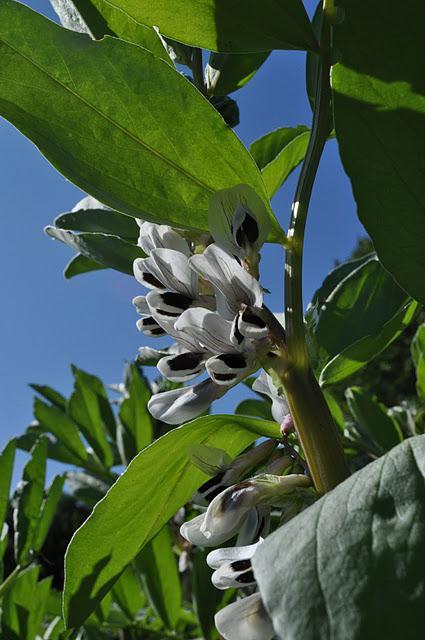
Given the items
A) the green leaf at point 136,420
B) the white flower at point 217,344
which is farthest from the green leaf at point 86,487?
the white flower at point 217,344

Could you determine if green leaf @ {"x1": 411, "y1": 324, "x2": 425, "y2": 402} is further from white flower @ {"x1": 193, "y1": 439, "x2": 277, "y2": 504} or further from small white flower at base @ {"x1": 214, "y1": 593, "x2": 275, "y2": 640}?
small white flower at base @ {"x1": 214, "y1": 593, "x2": 275, "y2": 640}

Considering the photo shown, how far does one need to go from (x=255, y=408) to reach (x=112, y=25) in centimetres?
65

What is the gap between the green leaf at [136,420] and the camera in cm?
133

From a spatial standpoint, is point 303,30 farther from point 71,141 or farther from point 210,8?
point 71,141

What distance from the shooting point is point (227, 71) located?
849 mm

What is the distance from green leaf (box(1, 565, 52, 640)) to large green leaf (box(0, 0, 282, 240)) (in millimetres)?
725

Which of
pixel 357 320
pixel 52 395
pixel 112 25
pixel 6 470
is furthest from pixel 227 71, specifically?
pixel 52 395

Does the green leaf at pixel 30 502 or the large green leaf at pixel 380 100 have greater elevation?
the large green leaf at pixel 380 100

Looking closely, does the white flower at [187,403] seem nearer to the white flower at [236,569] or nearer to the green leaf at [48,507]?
the white flower at [236,569]

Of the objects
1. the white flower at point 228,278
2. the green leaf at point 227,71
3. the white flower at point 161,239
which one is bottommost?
the white flower at point 228,278

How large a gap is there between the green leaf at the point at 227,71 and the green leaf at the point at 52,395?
0.97 metres

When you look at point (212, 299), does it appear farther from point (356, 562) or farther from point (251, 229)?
point (356, 562)

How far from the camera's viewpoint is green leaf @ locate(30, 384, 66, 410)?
65.8 inches

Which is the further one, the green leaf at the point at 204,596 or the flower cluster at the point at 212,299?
the green leaf at the point at 204,596
